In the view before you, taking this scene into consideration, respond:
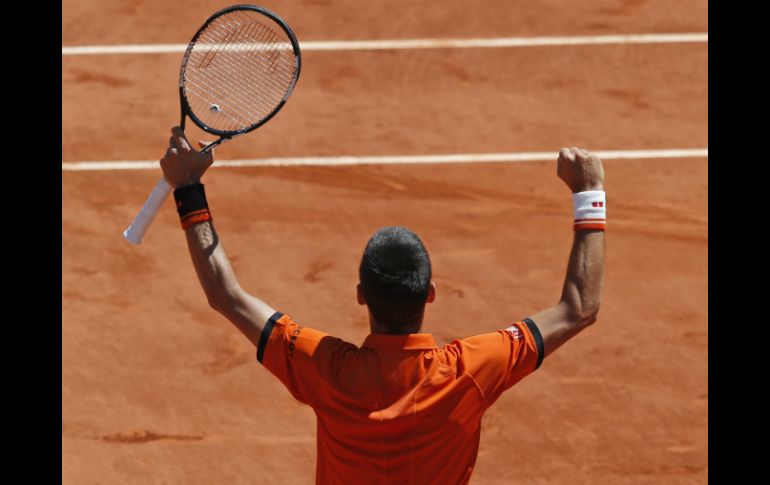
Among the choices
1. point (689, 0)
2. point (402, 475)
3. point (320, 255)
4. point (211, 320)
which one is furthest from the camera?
point (689, 0)

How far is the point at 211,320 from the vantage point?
28.1 feet

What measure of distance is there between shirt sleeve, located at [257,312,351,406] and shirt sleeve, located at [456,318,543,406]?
451 mm

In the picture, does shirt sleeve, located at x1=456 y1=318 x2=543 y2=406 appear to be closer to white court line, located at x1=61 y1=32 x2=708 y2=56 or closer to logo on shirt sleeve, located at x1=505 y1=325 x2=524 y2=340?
logo on shirt sleeve, located at x1=505 y1=325 x2=524 y2=340

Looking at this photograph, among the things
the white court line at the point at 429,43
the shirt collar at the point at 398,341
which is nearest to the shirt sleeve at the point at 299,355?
the shirt collar at the point at 398,341

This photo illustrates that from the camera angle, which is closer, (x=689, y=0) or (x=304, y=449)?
(x=304, y=449)

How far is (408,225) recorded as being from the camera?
9.51m

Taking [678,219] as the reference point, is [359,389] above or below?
above

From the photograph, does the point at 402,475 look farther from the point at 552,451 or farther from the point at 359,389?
the point at 552,451

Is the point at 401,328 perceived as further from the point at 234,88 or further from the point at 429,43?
the point at 429,43

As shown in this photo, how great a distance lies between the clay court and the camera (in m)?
7.64

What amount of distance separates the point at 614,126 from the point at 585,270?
22.4 ft

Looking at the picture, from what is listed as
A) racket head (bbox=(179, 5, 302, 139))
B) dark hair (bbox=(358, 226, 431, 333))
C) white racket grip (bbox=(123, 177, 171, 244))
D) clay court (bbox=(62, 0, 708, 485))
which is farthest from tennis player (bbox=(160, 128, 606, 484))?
clay court (bbox=(62, 0, 708, 485))

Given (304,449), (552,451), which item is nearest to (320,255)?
(304,449)

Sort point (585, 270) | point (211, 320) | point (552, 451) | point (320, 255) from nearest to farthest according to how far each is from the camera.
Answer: point (585, 270) < point (552, 451) < point (211, 320) < point (320, 255)
